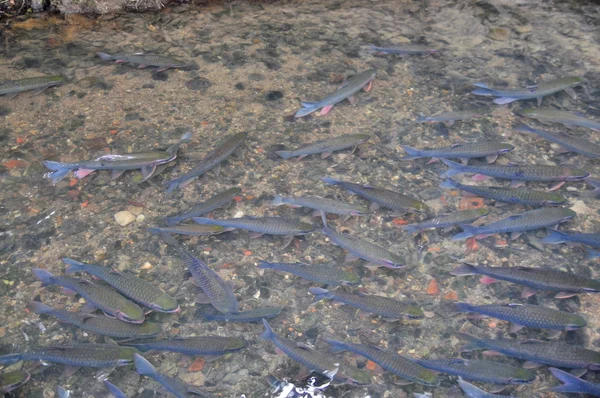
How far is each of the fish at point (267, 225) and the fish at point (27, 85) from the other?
2.61 meters

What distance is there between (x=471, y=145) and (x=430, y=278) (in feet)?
4.69

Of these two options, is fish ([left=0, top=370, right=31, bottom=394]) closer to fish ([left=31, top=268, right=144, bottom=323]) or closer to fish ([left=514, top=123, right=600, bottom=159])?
fish ([left=31, top=268, right=144, bottom=323])

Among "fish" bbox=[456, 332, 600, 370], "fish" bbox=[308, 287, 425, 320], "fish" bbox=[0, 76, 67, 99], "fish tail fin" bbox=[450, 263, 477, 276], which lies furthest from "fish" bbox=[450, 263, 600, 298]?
"fish" bbox=[0, 76, 67, 99]

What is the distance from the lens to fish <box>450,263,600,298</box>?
151 inches

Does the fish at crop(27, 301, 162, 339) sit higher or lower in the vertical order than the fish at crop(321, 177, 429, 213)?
lower

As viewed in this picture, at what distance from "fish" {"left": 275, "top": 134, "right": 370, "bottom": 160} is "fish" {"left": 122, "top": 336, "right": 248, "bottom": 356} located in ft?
6.43

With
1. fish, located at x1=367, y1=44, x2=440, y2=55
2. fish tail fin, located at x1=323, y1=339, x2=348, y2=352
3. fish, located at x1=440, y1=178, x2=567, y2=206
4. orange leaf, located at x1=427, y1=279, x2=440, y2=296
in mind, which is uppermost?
fish, located at x1=367, y1=44, x2=440, y2=55

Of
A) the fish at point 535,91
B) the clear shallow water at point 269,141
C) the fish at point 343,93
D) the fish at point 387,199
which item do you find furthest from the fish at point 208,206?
the fish at point 535,91

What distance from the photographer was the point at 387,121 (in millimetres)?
5426

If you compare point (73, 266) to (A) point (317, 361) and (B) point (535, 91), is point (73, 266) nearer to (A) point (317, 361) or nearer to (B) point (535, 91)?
(A) point (317, 361)

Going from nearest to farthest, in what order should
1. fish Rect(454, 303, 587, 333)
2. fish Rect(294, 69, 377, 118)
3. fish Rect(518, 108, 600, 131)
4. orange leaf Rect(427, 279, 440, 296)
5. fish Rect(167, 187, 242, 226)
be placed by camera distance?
fish Rect(454, 303, 587, 333), orange leaf Rect(427, 279, 440, 296), fish Rect(167, 187, 242, 226), fish Rect(518, 108, 600, 131), fish Rect(294, 69, 377, 118)

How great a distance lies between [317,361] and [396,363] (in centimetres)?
51

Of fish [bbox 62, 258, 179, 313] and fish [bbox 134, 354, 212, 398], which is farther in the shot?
fish [bbox 62, 258, 179, 313]

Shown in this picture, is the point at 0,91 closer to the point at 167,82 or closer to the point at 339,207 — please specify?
the point at 167,82
